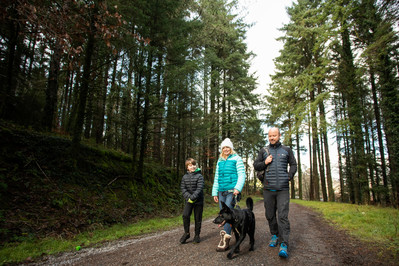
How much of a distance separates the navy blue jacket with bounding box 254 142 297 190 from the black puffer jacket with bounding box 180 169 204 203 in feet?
4.27

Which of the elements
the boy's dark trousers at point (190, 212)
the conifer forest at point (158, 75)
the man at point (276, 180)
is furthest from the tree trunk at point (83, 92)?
the man at point (276, 180)

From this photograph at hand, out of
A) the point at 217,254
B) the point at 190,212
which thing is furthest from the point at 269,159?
the point at 190,212

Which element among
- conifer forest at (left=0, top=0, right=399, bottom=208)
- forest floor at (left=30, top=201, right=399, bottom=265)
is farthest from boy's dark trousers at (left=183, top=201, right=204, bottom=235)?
conifer forest at (left=0, top=0, right=399, bottom=208)

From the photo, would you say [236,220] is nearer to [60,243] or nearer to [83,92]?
[60,243]

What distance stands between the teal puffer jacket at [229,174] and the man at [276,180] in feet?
1.14

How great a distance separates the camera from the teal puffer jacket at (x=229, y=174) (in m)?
3.73

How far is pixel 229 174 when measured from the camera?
149 inches

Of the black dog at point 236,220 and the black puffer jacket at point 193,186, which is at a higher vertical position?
the black puffer jacket at point 193,186

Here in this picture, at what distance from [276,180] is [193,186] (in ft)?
5.69

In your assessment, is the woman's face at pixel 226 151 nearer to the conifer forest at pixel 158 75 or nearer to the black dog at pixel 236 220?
the black dog at pixel 236 220

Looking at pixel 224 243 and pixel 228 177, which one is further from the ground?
pixel 228 177

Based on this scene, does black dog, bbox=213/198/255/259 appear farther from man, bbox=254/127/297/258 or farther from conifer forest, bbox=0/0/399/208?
conifer forest, bbox=0/0/399/208

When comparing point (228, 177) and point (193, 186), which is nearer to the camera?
point (228, 177)

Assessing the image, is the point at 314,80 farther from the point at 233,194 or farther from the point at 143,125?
the point at 233,194
